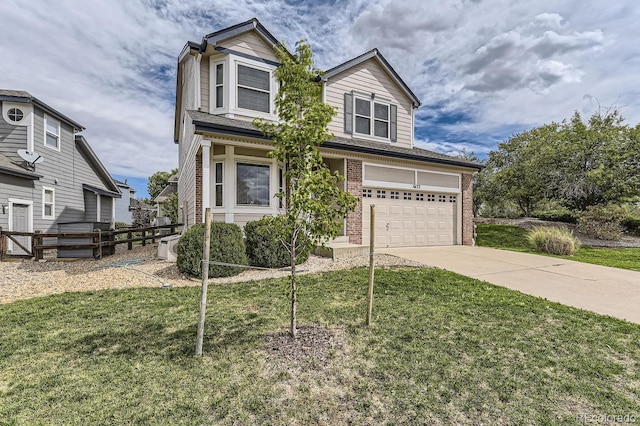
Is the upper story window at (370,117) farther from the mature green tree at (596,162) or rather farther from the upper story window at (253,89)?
the mature green tree at (596,162)

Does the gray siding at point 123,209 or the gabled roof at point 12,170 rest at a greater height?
the gabled roof at point 12,170

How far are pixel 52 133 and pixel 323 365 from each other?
1652 centimetres

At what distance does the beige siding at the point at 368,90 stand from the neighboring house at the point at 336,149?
1.8 inches

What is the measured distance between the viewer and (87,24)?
9.20m

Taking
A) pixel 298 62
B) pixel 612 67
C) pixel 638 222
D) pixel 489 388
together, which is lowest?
pixel 489 388

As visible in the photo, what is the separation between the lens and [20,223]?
11.3 m

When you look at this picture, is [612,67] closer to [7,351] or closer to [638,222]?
[638,222]

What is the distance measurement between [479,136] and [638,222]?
12.2m

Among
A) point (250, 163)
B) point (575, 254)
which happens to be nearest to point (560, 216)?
point (575, 254)

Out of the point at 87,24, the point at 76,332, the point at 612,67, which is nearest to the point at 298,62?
the point at 76,332

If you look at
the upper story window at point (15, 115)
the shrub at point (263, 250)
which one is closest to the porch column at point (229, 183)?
the shrub at point (263, 250)

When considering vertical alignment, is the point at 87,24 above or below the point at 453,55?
below

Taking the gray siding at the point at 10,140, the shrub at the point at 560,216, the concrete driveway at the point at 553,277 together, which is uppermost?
the gray siding at the point at 10,140

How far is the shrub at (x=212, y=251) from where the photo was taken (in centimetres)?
681
